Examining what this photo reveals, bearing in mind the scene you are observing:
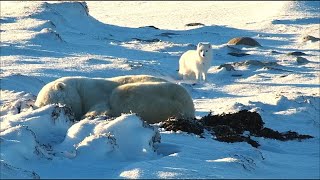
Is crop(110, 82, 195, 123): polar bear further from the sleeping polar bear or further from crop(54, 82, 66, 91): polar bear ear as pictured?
crop(54, 82, 66, 91): polar bear ear

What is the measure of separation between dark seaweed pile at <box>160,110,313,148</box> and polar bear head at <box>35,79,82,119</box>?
152 cm

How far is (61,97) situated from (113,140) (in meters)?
3.61

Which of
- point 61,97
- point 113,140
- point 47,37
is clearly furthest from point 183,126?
point 47,37

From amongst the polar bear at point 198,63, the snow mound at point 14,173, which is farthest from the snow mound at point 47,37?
the snow mound at point 14,173

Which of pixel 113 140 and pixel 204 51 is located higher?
pixel 113 140

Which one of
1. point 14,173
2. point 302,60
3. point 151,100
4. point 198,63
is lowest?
Answer: point 302,60

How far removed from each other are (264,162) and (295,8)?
38.2 metres

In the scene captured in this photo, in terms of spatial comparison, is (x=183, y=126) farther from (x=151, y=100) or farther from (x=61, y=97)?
(x=61, y=97)

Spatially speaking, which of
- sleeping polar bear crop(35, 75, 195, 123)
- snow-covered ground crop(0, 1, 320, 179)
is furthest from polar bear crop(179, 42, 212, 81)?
sleeping polar bear crop(35, 75, 195, 123)

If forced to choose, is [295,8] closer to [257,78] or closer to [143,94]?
[257,78]

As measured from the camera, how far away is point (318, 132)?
9094 mm

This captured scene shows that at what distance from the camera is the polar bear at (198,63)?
1797cm

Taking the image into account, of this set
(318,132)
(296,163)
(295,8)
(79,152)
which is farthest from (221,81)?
(295,8)

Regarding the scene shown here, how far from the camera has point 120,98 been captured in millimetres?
7945
